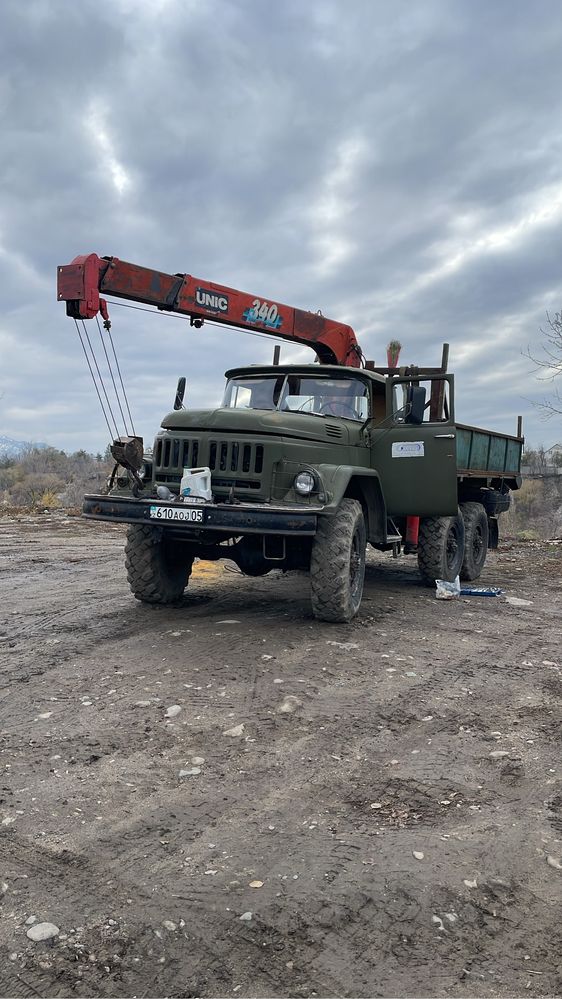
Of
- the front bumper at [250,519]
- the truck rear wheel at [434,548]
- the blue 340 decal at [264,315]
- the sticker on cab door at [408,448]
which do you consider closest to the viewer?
the front bumper at [250,519]

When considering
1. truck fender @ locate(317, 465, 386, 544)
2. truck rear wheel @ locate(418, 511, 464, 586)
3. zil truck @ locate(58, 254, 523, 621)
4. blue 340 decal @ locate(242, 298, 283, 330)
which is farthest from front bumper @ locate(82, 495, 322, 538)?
blue 340 decal @ locate(242, 298, 283, 330)

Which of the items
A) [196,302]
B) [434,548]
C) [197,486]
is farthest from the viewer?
[434,548]

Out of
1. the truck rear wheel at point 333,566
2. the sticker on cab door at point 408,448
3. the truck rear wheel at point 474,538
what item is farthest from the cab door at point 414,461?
the truck rear wheel at point 474,538

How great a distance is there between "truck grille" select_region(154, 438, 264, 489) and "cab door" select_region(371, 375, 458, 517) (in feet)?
6.19

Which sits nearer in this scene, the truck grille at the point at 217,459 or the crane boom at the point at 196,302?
the truck grille at the point at 217,459

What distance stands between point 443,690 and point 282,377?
3.92m

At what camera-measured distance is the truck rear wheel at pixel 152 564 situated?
6.89m

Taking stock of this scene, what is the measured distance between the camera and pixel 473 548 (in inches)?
400

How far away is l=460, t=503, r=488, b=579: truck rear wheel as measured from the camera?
386 inches

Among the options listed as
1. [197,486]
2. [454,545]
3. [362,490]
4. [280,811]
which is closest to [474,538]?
[454,545]

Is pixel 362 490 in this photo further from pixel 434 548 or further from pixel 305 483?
pixel 434 548

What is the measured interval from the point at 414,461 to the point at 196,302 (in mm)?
2919

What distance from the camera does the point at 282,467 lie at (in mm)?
6273

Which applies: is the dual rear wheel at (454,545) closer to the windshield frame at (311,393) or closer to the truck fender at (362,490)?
the truck fender at (362,490)
